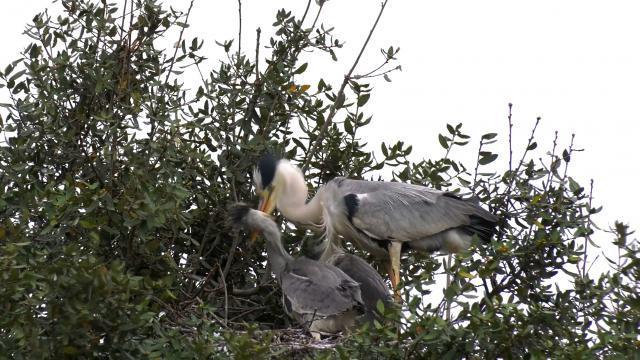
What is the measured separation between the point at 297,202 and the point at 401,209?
870mm

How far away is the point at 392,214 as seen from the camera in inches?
375

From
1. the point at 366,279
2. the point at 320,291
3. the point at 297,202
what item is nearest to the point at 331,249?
the point at 297,202

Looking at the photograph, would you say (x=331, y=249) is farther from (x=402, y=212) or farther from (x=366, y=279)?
(x=366, y=279)

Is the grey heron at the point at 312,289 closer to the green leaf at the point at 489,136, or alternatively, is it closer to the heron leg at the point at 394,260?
the heron leg at the point at 394,260

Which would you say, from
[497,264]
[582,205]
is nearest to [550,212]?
[582,205]

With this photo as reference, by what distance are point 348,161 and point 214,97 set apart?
1.05 meters

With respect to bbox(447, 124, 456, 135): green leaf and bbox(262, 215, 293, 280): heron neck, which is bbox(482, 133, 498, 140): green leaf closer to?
bbox(447, 124, 456, 135): green leaf

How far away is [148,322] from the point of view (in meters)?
7.03

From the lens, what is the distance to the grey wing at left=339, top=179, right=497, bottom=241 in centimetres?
947

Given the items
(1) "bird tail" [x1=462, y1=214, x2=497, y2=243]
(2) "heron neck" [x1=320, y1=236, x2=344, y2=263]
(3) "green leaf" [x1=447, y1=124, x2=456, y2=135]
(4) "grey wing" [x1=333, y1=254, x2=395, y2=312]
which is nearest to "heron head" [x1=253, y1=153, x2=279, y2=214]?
(2) "heron neck" [x1=320, y1=236, x2=344, y2=263]

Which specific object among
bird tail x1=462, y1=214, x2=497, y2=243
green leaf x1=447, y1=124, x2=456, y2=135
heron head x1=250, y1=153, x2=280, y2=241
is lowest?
bird tail x1=462, y1=214, x2=497, y2=243

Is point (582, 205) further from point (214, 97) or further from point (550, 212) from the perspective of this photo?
point (214, 97)

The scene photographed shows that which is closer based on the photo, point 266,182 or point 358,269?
point 358,269

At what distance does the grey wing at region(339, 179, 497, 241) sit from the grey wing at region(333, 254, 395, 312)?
1.05 ft
